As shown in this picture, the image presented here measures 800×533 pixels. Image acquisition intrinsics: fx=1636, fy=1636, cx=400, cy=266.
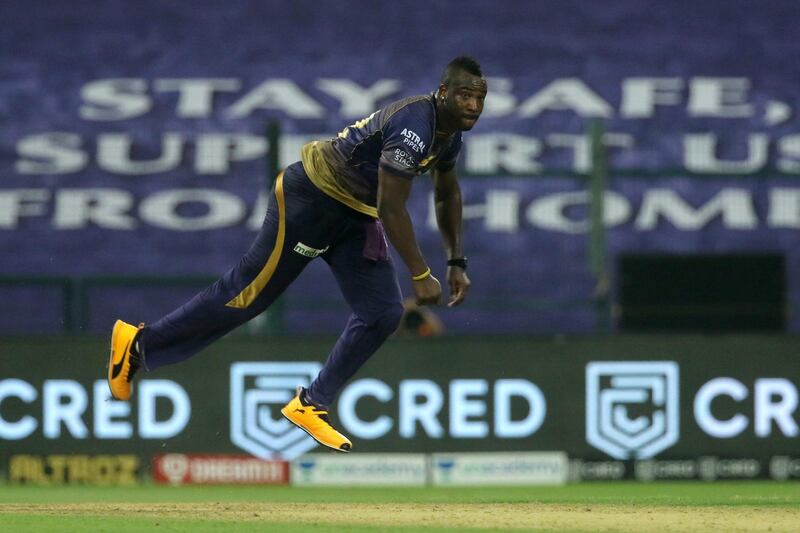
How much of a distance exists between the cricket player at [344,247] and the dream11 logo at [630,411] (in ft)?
12.4

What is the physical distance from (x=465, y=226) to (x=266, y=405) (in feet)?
8.40

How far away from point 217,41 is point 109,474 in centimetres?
972

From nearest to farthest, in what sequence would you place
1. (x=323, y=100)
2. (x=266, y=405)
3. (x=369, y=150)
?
1. (x=369, y=150)
2. (x=266, y=405)
3. (x=323, y=100)

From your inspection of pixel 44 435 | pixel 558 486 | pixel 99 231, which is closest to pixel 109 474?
pixel 44 435

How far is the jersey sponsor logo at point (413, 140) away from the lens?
7.96m

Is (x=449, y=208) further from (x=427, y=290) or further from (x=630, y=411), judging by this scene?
(x=630, y=411)

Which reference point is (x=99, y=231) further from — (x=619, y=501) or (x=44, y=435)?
(x=619, y=501)

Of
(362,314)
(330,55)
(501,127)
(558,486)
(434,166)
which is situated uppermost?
(330,55)

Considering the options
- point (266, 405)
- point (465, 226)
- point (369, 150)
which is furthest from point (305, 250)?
point (465, 226)

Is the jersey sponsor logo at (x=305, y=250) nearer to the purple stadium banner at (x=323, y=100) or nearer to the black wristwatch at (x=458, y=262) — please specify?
the black wristwatch at (x=458, y=262)

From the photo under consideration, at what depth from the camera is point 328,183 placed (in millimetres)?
8391

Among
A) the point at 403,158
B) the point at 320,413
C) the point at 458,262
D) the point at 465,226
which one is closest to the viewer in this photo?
the point at 403,158

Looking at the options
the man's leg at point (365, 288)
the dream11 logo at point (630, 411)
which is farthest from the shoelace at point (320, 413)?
the dream11 logo at point (630, 411)

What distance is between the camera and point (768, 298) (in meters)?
14.0
